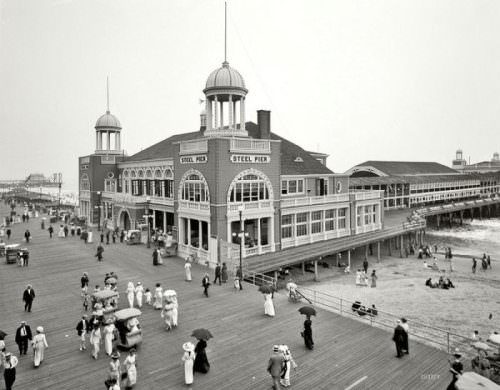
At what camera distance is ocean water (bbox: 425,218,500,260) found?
163ft

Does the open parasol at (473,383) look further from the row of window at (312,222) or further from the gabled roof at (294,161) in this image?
the gabled roof at (294,161)

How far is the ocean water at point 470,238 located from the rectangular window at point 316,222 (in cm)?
2049

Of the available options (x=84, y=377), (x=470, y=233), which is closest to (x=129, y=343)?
(x=84, y=377)

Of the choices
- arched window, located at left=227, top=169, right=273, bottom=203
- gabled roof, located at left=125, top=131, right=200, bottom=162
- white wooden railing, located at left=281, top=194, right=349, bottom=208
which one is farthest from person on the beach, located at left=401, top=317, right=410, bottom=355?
gabled roof, located at left=125, top=131, right=200, bottom=162

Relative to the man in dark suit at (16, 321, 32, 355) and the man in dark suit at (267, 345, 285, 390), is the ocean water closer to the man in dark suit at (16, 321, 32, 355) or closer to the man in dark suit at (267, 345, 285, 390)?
the man in dark suit at (267, 345, 285, 390)

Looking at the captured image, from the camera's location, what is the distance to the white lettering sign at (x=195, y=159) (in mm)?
30244

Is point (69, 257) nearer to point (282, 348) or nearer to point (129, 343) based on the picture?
point (129, 343)

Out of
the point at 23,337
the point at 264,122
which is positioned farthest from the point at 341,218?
the point at 23,337

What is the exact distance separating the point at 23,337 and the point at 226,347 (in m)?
7.32

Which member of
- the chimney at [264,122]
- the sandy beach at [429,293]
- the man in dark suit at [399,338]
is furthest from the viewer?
the chimney at [264,122]

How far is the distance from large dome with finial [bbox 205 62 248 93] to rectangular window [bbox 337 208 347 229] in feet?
55.7

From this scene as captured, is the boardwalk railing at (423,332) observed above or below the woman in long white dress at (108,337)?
below

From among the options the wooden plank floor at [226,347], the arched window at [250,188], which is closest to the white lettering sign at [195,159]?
the arched window at [250,188]

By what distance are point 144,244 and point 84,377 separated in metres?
24.3
